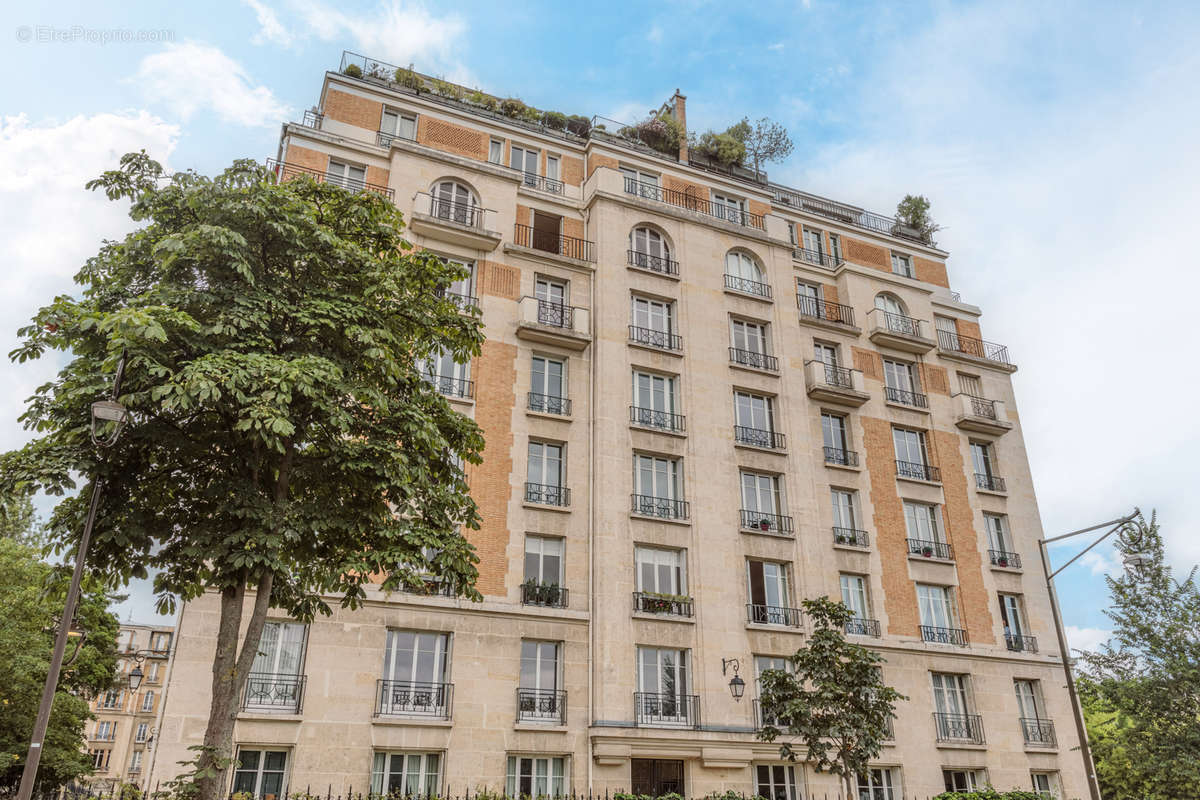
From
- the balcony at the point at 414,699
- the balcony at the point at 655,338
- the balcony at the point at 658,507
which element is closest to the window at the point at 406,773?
the balcony at the point at 414,699

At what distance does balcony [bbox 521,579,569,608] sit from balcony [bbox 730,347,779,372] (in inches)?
403

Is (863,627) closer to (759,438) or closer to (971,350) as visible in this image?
(759,438)

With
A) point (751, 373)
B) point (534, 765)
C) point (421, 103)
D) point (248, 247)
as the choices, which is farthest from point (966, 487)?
point (248, 247)

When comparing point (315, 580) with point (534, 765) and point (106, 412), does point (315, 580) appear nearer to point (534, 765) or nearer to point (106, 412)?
point (106, 412)

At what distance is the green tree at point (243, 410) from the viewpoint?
1238 centimetres

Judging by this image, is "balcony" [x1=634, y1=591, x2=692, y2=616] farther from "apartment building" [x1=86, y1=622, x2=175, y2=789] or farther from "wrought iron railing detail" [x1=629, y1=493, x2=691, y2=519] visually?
"apartment building" [x1=86, y1=622, x2=175, y2=789]

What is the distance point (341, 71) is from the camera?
93.6ft

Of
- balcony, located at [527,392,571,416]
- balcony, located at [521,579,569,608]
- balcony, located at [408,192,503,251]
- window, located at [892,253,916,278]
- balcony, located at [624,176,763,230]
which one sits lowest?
balcony, located at [521,579,569,608]

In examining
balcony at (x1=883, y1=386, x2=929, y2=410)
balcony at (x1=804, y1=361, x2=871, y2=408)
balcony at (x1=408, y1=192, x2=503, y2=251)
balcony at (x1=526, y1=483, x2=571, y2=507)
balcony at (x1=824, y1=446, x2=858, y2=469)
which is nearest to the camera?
balcony at (x1=526, y1=483, x2=571, y2=507)

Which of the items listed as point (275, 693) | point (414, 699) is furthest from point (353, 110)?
point (414, 699)

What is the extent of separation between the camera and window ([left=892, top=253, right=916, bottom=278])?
35875 mm

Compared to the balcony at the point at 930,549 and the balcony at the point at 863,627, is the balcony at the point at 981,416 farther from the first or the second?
the balcony at the point at 863,627

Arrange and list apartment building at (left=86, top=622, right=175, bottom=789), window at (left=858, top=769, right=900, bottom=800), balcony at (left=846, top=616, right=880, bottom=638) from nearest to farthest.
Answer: window at (left=858, top=769, right=900, bottom=800) < balcony at (left=846, top=616, right=880, bottom=638) < apartment building at (left=86, top=622, right=175, bottom=789)

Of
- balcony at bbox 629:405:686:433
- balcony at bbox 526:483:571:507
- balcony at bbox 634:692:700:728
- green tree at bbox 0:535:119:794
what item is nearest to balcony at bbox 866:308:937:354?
balcony at bbox 629:405:686:433
